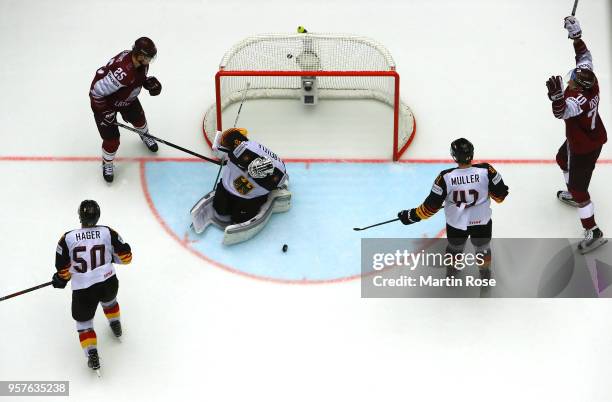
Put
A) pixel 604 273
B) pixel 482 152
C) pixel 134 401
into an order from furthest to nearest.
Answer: pixel 482 152, pixel 604 273, pixel 134 401

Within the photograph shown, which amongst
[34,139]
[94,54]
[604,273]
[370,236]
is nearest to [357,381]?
[370,236]

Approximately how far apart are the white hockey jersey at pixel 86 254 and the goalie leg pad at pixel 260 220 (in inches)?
35.8

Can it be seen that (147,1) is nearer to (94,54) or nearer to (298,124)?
(94,54)

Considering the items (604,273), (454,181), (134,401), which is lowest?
(134,401)

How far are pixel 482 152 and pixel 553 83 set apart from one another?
46.4 inches

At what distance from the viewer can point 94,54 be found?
7.30 metres

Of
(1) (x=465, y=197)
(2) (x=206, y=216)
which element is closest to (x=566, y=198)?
(1) (x=465, y=197)

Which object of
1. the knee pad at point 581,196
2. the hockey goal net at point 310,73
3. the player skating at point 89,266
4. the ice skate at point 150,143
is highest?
the hockey goal net at point 310,73

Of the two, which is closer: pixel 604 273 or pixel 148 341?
pixel 148 341

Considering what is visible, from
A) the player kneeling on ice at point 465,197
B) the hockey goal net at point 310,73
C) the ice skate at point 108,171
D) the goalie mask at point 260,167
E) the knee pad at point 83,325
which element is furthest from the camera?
the hockey goal net at point 310,73

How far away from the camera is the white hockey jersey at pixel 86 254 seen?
196 inches

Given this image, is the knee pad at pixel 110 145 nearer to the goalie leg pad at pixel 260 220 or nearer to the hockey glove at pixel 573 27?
the goalie leg pad at pixel 260 220

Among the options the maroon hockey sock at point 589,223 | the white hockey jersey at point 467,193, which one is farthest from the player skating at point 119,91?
the maroon hockey sock at point 589,223

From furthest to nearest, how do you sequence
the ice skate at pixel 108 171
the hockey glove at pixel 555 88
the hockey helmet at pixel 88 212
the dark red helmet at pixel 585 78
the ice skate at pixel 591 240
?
the ice skate at pixel 108 171 → the ice skate at pixel 591 240 → the dark red helmet at pixel 585 78 → the hockey glove at pixel 555 88 → the hockey helmet at pixel 88 212
